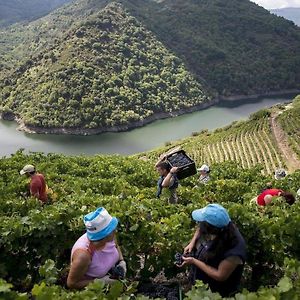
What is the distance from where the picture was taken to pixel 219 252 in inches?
187

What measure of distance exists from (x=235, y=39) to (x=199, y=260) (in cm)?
16246

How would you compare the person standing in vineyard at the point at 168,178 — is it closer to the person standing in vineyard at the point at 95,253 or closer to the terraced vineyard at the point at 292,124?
the person standing in vineyard at the point at 95,253

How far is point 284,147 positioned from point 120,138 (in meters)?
33.1

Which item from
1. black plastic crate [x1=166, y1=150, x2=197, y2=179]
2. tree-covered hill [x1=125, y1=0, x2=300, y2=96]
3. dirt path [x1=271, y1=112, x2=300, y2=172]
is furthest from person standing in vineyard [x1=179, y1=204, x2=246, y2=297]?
tree-covered hill [x1=125, y1=0, x2=300, y2=96]

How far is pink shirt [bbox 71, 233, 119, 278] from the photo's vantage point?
4.72 meters

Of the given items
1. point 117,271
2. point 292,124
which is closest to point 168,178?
point 117,271

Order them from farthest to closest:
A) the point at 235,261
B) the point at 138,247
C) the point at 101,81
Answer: the point at 101,81 < the point at 138,247 < the point at 235,261

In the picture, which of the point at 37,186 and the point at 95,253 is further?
the point at 37,186

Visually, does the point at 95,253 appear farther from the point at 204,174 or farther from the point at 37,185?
the point at 204,174

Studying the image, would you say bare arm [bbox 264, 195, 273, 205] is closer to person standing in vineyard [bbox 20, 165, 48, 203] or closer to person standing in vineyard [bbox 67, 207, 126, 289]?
person standing in vineyard [bbox 67, 207, 126, 289]

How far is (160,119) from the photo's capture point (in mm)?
103875

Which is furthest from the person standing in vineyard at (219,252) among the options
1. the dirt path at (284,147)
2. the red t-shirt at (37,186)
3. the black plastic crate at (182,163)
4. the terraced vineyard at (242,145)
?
the terraced vineyard at (242,145)

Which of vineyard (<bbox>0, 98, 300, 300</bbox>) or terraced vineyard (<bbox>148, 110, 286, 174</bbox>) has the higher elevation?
vineyard (<bbox>0, 98, 300, 300</bbox>)

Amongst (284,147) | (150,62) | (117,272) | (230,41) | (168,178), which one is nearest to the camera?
(117,272)
